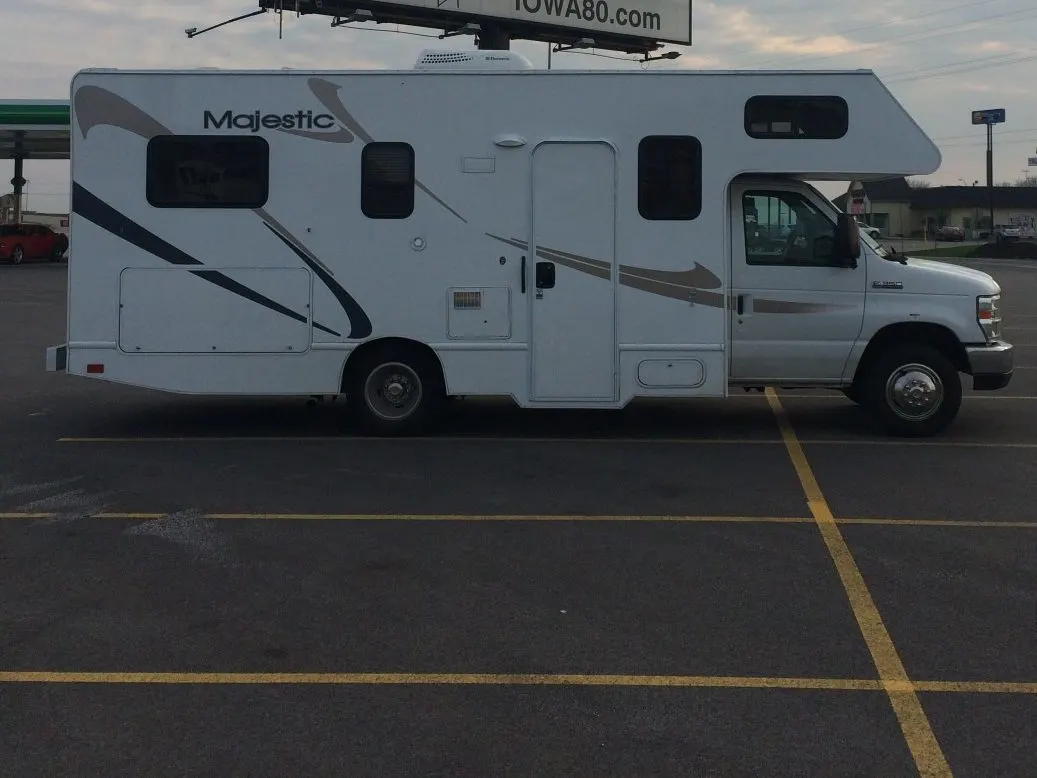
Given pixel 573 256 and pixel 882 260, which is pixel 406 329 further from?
pixel 882 260

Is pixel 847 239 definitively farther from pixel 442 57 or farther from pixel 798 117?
pixel 442 57

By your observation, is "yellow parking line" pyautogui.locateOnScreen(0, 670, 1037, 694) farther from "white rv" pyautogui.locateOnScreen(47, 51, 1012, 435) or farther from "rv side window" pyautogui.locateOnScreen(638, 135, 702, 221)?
"rv side window" pyautogui.locateOnScreen(638, 135, 702, 221)

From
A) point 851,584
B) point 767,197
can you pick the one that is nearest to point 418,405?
point 767,197

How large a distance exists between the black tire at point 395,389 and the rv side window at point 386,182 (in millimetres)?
1189

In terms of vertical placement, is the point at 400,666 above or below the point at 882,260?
below

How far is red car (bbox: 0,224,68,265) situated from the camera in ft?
140

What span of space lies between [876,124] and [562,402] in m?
3.47

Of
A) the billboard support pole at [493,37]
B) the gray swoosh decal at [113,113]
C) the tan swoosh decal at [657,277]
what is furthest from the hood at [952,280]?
the billboard support pole at [493,37]

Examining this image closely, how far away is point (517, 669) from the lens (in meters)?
4.89

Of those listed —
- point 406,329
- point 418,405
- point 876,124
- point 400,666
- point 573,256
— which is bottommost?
point 400,666

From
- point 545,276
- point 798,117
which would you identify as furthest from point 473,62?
point 798,117

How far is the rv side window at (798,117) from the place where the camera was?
9.59 m

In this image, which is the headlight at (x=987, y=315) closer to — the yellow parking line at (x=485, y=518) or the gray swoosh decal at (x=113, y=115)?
the yellow parking line at (x=485, y=518)

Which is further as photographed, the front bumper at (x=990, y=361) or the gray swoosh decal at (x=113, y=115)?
the front bumper at (x=990, y=361)
